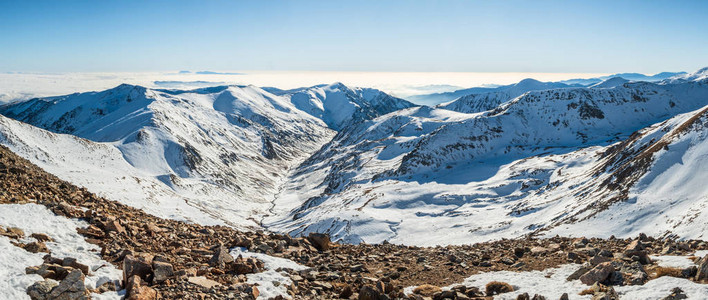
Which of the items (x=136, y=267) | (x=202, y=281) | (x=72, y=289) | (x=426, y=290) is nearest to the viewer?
(x=72, y=289)

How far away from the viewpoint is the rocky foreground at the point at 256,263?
14.7 m

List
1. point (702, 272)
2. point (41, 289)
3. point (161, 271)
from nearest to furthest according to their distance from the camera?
1. point (41, 289)
2. point (161, 271)
3. point (702, 272)

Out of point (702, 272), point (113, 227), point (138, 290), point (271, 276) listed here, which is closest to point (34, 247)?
point (113, 227)

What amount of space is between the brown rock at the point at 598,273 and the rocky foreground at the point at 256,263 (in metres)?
0.04

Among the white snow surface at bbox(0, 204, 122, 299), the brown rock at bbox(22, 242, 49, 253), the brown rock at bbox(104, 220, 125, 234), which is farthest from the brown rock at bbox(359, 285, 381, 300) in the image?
the brown rock at bbox(22, 242, 49, 253)

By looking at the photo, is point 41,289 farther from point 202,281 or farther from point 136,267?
point 202,281

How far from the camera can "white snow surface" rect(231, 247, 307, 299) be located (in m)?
16.9

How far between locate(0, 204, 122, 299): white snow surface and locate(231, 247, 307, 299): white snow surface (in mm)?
5793

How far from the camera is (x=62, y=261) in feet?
47.2

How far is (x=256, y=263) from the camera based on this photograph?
19875 mm

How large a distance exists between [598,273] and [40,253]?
2534 centimetres

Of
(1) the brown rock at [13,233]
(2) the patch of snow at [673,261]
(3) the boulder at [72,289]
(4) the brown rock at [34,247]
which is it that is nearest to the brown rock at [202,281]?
(3) the boulder at [72,289]

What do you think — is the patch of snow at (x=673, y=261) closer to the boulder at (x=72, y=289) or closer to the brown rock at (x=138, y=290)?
the brown rock at (x=138, y=290)

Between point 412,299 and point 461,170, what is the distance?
184552mm
